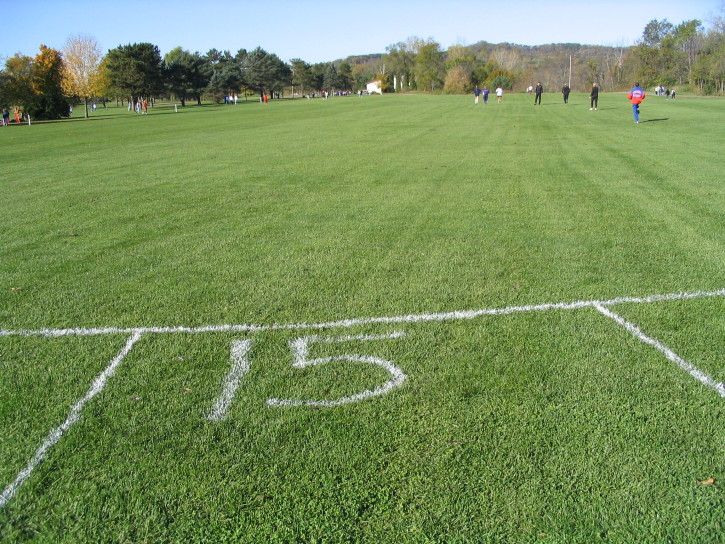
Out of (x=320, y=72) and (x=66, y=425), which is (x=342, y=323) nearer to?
(x=66, y=425)

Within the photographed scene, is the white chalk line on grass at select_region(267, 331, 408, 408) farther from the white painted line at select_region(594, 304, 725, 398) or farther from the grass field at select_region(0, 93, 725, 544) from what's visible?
the white painted line at select_region(594, 304, 725, 398)

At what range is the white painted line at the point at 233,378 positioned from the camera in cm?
380

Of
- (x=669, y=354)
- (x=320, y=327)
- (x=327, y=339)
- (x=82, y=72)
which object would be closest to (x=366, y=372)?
(x=327, y=339)

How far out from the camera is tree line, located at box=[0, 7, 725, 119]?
6225 centimetres

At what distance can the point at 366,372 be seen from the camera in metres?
4.31

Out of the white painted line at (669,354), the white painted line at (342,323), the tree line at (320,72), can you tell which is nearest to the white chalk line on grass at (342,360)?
the white painted line at (342,323)

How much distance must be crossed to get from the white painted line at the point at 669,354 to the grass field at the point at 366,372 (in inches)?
0.8

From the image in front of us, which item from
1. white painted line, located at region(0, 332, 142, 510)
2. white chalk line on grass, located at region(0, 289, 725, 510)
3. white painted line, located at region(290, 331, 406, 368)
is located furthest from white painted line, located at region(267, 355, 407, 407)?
white painted line, located at region(0, 332, 142, 510)

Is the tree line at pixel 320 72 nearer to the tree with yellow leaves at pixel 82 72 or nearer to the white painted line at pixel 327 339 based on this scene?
the tree with yellow leaves at pixel 82 72

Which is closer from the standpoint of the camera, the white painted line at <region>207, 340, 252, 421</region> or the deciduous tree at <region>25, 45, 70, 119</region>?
the white painted line at <region>207, 340, 252, 421</region>

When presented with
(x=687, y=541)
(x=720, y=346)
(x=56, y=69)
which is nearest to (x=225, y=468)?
(x=687, y=541)

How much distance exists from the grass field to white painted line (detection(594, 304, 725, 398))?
0.8 inches

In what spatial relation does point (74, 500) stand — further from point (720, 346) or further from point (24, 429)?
point (720, 346)

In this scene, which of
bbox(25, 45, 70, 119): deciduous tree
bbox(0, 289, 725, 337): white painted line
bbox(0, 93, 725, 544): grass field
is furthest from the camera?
bbox(25, 45, 70, 119): deciduous tree
